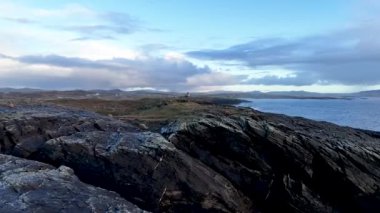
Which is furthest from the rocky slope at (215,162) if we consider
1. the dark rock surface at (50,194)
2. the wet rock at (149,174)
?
the dark rock surface at (50,194)

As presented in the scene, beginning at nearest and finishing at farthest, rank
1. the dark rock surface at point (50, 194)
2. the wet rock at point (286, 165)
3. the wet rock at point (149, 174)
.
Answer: the dark rock surface at point (50, 194) → the wet rock at point (149, 174) → the wet rock at point (286, 165)

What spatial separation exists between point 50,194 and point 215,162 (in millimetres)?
8827

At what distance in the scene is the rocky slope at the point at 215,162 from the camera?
21234 millimetres

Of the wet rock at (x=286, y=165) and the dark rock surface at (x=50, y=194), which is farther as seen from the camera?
the wet rock at (x=286, y=165)

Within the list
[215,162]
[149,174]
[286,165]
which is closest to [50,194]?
[149,174]

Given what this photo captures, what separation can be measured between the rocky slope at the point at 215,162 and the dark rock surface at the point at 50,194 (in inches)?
131

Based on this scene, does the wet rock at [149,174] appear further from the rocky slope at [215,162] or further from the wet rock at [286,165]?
the wet rock at [286,165]

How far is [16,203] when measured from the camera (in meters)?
15.3

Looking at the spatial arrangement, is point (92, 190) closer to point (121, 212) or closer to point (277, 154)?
point (121, 212)

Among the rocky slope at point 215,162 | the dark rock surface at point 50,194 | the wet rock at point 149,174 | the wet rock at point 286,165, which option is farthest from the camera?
the wet rock at point 286,165

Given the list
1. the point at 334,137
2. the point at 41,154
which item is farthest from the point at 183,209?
the point at 334,137

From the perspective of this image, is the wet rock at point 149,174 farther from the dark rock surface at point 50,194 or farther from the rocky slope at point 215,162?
the dark rock surface at point 50,194

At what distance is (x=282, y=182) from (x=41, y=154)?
10.8m

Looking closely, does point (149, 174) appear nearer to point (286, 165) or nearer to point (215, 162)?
point (215, 162)
